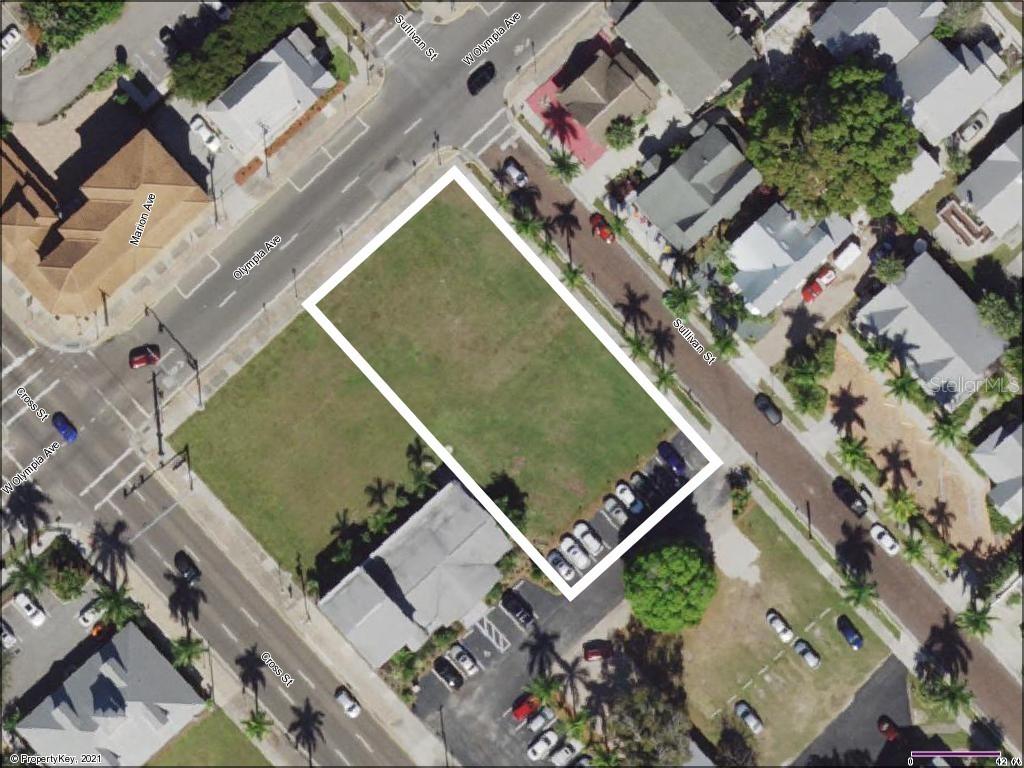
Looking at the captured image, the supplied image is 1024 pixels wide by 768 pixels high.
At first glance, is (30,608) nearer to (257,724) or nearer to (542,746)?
(257,724)

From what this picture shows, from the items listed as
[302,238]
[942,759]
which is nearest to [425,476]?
[302,238]

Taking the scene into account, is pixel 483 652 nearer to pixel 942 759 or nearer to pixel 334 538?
pixel 334 538

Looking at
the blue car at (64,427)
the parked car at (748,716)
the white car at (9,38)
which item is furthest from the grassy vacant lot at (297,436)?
the parked car at (748,716)

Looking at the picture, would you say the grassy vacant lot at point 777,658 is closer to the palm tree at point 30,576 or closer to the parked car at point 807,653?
the parked car at point 807,653

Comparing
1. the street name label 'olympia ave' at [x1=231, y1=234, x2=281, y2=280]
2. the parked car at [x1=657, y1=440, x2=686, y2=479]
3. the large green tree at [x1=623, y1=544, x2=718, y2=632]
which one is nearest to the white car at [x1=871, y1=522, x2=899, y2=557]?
the large green tree at [x1=623, y1=544, x2=718, y2=632]

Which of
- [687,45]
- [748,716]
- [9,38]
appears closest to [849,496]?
[748,716]
